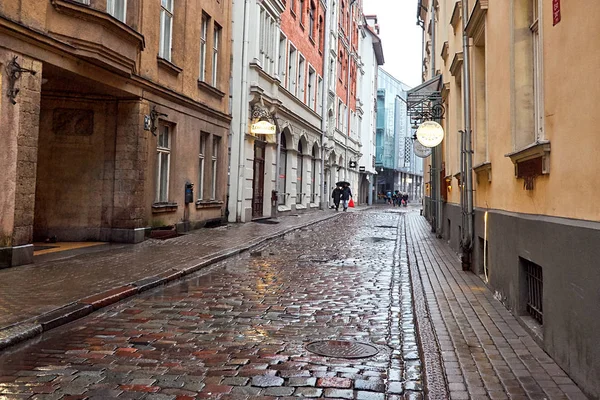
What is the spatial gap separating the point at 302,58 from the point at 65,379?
26.9 meters

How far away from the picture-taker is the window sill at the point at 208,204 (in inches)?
680

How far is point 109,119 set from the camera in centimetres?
1337

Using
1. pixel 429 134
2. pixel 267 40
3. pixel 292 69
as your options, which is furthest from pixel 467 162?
pixel 292 69

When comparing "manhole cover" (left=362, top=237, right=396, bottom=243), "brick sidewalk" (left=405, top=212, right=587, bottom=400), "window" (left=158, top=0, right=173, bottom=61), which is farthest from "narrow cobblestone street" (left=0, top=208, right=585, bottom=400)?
"window" (left=158, top=0, right=173, bottom=61)

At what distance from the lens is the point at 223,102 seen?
19.3 meters

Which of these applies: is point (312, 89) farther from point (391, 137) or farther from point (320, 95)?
Answer: point (391, 137)

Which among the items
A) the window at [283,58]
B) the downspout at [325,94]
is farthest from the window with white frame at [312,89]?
the window at [283,58]

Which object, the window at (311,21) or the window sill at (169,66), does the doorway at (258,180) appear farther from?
the window at (311,21)

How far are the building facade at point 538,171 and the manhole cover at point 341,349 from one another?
1.61 metres

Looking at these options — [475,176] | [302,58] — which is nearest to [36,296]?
[475,176]

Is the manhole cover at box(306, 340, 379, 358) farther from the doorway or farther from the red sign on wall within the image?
the doorway

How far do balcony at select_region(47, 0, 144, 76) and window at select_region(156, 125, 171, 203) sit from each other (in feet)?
11.0

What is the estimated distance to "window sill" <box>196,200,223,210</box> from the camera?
17266 mm

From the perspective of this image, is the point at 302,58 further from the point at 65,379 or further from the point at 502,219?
the point at 65,379
